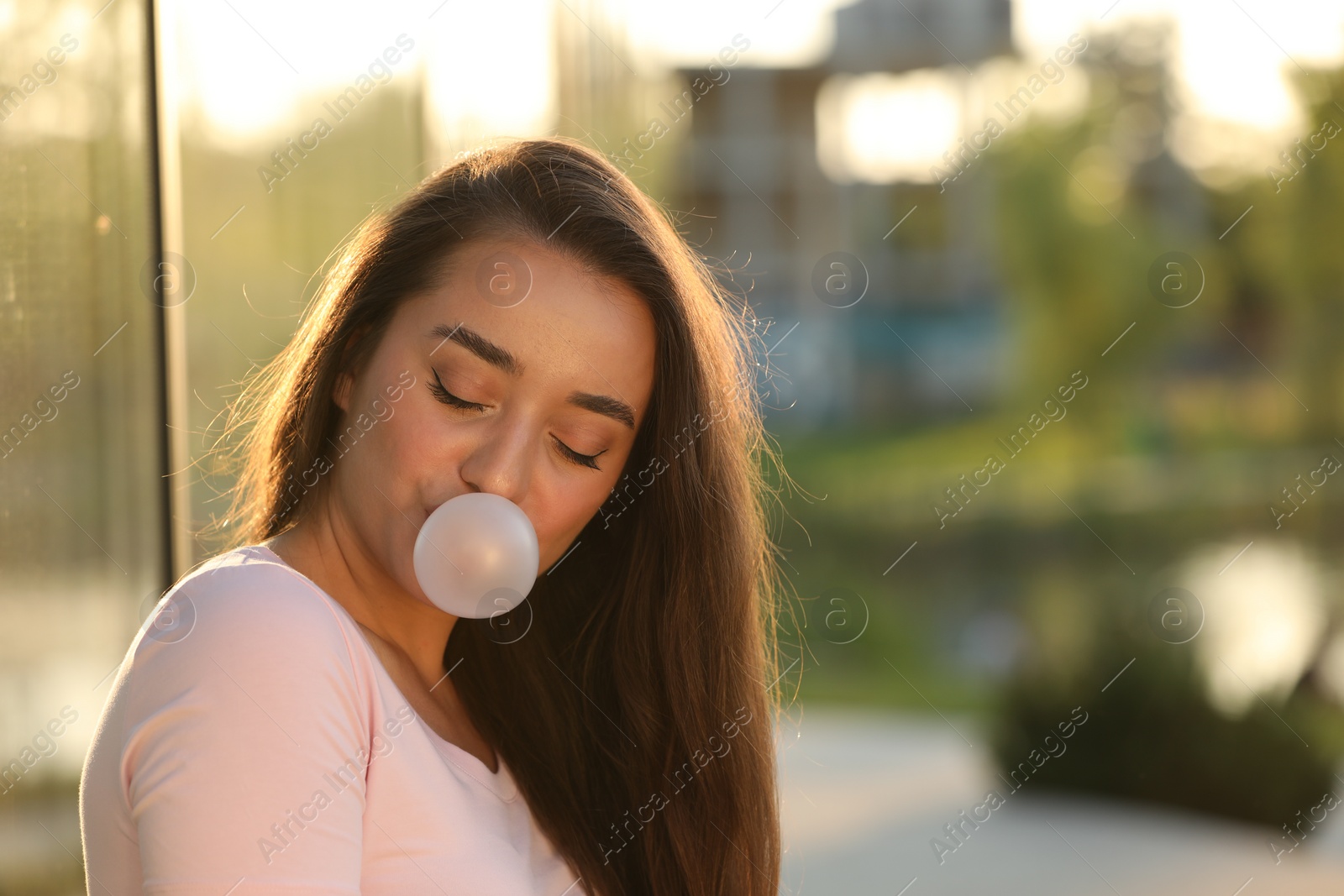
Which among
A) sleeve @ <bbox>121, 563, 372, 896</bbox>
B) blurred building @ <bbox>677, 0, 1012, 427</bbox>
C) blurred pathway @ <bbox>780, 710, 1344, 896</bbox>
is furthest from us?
blurred building @ <bbox>677, 0, 1012, 427</bbox>

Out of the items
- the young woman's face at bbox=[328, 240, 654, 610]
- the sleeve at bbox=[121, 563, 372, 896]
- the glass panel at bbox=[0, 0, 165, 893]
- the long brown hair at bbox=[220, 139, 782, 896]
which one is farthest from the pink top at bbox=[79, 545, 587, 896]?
the glass panel at bbox=[0, 0, 165, 893]

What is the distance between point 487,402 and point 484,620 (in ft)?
1.60

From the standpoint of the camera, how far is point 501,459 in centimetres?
119

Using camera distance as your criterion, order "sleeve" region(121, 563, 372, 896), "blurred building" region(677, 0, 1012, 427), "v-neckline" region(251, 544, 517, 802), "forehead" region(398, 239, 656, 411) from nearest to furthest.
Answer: "sleeve" region(121, 563, 372, 896) → "v-neckline" region(251, 544, 517, 802) → "forehead" region(398, 239, 656, 411) → "blurred building" region(677, 0, 1012, 427)

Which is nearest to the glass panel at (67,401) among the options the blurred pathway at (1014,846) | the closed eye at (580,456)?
the closed eye at (580,456)

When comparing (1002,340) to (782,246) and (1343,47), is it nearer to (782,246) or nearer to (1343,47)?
(782,246)

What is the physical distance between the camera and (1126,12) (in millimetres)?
11086

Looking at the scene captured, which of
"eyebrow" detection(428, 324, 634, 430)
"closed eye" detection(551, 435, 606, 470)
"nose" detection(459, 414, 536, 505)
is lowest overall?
"nose" detection(459, 414, 536, 505)

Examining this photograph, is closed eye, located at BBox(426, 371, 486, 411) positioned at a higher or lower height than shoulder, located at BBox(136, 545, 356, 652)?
higher

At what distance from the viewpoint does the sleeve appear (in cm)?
90

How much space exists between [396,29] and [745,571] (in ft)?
6.09

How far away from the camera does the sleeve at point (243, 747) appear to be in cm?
90

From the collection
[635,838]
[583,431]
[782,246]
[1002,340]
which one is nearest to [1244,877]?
[635,838]

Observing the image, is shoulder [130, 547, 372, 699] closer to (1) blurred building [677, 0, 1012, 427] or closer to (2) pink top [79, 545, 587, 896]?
(2) pink top [79, 545, 587, 896]
